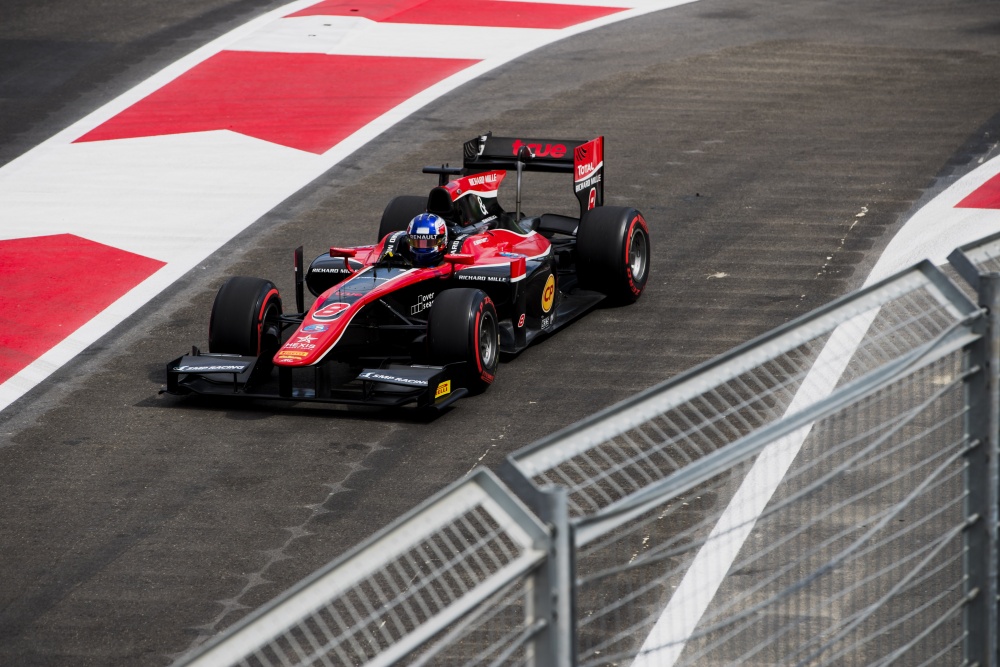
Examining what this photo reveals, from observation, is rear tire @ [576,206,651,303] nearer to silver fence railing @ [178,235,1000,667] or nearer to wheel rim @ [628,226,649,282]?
wheel rim @ [628,226,649,282]

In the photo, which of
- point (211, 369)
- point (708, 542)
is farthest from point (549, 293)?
point (708, 542)

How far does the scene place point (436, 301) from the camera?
9.62 meters

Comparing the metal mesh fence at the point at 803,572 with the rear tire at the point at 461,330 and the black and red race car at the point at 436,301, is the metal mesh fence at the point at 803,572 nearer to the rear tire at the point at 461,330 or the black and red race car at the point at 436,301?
the rear tire at the point at 461,330

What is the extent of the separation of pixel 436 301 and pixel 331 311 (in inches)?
27.2

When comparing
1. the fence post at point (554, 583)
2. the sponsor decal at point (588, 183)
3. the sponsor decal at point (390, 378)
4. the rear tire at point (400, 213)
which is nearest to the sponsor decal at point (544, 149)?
the sponsor decal at point (588, 183)

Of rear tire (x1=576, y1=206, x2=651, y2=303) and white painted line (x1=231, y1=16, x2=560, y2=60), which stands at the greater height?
white painted line (x1=231, y1=16, x2=560, y2=60)

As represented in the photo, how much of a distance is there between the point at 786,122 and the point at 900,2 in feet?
21.9

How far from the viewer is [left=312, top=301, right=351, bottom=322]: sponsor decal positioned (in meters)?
9.62

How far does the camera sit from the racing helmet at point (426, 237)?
10141 mm

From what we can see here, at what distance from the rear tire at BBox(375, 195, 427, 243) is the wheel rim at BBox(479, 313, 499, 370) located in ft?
7.57

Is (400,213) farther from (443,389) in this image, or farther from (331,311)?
(443,389)

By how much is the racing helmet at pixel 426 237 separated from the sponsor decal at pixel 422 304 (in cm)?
23

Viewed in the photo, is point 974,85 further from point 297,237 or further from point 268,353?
point 268,353

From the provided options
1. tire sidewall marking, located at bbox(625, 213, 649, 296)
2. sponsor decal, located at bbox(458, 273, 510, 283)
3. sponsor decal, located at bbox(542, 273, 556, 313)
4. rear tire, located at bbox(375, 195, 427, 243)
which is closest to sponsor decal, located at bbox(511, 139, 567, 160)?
tire sidewall marking, located at bbox(625, 213, 649, 296)
